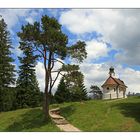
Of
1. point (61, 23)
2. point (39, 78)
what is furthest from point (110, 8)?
point (39, 78)

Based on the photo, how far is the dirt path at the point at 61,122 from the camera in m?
25.6

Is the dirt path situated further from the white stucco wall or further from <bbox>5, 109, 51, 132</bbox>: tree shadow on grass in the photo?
the white stucco wall

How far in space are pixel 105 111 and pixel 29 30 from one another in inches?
306

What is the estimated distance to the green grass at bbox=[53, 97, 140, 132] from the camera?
2564 cm

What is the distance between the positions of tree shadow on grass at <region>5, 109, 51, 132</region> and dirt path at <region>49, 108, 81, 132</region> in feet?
2.54

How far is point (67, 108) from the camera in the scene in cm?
3212

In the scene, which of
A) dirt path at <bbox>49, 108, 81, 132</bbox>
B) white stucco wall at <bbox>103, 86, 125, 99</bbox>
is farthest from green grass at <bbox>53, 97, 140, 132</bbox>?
white stucco wall at <bbox>103, 86, 125, 99</bbox>

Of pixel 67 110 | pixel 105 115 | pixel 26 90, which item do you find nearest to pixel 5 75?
pixel 26 90

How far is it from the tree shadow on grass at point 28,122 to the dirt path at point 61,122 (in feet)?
2.54
